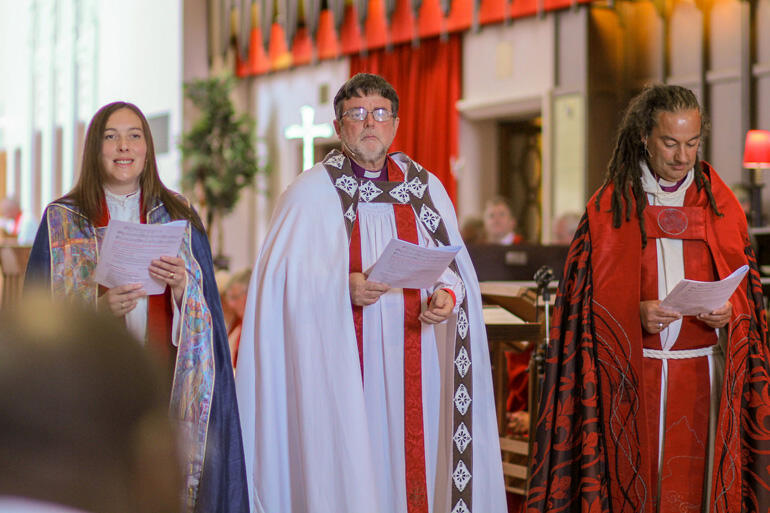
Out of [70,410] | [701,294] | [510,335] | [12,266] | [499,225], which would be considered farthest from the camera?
[499,225]

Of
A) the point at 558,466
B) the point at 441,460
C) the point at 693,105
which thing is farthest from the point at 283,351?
the point at 693,105

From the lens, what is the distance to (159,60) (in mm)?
14625

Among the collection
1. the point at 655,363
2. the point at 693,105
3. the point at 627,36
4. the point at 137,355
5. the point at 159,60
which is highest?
the point at 159,60

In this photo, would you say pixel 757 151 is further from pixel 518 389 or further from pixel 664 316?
pixel 664 316

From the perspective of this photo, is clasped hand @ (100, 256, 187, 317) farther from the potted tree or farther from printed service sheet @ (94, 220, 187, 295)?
the potted tree

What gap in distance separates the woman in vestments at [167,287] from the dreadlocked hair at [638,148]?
137cm

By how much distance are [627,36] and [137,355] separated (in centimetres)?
956

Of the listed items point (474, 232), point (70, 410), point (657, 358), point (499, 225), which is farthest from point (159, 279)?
point (474, 232)

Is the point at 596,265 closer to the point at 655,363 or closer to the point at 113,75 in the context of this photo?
the point at 655,363

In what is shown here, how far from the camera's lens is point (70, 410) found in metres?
Answer: 0.61

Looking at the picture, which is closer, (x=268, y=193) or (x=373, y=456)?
(x=373, y=456)

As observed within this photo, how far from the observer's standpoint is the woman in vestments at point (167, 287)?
Answer: 2912 mm

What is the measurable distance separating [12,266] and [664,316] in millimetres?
5904

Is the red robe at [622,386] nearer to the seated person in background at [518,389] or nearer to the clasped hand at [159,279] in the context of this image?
the clasped hand at [159,279]
